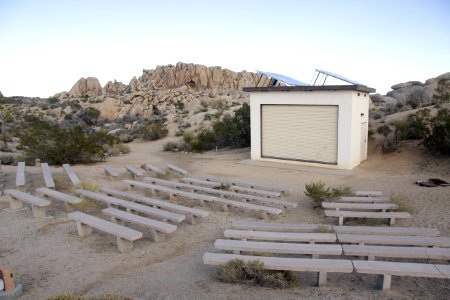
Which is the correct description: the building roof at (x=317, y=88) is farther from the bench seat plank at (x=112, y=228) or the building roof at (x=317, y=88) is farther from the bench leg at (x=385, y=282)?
the bench seat plank at (x=112, y=228)

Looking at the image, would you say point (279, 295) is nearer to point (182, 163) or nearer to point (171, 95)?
point (182, 163)

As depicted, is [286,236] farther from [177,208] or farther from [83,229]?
[83,229]

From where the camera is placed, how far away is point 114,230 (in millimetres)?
6039

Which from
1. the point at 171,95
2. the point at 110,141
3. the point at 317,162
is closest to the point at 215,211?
the point at 317,162

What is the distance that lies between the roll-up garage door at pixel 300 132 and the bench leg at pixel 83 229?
944 centimetres

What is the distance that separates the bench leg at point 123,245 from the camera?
594cm

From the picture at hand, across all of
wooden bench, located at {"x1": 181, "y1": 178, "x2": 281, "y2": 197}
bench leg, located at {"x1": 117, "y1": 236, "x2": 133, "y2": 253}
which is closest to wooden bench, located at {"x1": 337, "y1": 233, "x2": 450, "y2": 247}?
bench leg, located at {"x1": 117, "y1": 236, "x2": 133, "y2": 253}

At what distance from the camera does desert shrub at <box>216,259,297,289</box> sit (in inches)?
179

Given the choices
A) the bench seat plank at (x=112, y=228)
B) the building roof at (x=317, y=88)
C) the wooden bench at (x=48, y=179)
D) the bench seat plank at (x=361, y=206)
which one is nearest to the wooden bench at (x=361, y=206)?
the bench seat plank at (x=361, y=206)

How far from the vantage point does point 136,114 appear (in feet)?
135

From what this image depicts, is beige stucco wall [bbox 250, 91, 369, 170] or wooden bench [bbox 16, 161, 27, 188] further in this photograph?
beige stucco wall [bbox 250, 91, 369, 170]

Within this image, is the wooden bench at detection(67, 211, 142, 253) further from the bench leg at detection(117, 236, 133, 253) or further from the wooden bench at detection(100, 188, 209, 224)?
the wooden bench at detection(100, 188, 209, 224)

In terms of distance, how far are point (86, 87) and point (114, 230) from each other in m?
69.6

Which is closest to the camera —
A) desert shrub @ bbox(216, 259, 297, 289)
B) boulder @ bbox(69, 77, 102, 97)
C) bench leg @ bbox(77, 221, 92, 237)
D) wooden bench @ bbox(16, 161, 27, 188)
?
desert shrub @ bbox(216, 259, 297, 289)
